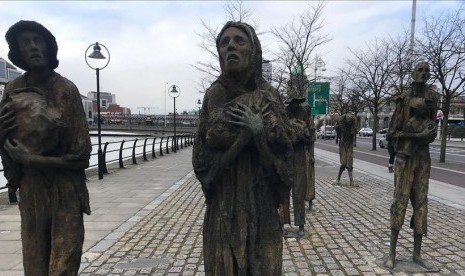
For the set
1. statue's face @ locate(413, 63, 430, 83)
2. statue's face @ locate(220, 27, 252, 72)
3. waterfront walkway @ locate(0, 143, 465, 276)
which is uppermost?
statue's face @ locate(413, 63, 430, 83)

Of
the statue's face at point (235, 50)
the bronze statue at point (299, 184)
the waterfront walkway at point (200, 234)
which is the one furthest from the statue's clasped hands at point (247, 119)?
the bronze statue at point (299, 184)

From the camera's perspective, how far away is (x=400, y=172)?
4.59m

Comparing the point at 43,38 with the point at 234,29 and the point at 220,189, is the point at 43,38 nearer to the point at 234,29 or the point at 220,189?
the point at 234,29

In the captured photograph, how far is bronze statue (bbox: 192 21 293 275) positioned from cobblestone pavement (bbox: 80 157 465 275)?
2.42 m

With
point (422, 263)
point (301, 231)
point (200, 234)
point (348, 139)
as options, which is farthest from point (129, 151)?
point (422, 263)

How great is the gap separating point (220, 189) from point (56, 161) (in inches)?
43.5

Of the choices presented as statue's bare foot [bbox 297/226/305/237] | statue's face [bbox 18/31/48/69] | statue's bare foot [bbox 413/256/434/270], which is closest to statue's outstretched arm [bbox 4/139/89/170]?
statue's face [bbox 18/31/48/69]

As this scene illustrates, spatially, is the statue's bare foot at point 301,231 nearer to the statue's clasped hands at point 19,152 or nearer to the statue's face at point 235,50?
the statue's face at point 235,50

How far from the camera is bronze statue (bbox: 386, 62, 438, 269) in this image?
4.50 meters

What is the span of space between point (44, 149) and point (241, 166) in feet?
4.34

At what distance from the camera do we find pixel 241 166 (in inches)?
93.4

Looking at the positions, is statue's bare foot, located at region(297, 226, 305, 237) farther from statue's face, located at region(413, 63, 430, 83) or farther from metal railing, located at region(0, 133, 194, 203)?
metal railing, located at region(0, 133, 194, 203)

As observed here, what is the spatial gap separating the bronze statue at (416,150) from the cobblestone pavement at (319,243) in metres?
0.82

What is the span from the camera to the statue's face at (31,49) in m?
2.50
